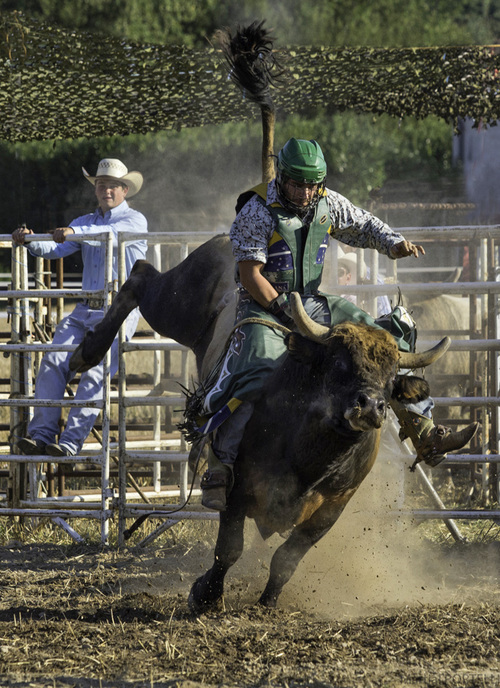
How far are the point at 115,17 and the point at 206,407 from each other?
610 cm

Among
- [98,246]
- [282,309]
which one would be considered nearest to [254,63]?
[282,309]

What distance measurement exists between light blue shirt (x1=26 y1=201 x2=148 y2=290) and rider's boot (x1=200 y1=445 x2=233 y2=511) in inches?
109

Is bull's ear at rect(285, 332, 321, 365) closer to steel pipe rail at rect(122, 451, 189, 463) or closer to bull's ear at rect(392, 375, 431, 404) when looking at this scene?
bull's ear at rect(392, 375, 431, 404)

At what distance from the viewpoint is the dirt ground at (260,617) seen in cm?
316

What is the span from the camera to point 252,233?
4.29m

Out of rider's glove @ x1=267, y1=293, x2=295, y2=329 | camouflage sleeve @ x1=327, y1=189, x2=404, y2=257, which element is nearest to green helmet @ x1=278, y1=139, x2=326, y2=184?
camouflage sleeve @ x1=327, y1=189, x2=404, y2=257

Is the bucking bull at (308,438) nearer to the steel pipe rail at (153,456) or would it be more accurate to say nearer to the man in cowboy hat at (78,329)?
the steel pipe rail at (153,456)

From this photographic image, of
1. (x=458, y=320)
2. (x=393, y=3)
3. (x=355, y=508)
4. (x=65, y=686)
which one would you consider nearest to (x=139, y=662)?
(x=65, y=686)

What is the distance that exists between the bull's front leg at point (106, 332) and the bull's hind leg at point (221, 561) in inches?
83.0

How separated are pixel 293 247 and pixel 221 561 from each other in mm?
1454

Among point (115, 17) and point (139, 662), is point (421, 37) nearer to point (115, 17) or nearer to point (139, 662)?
point (115, 17)

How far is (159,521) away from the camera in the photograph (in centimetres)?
662

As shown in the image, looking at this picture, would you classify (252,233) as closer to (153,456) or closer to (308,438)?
(308,438)

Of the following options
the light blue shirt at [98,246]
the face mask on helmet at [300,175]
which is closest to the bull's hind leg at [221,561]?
the face mask on helmet at [300,175]
